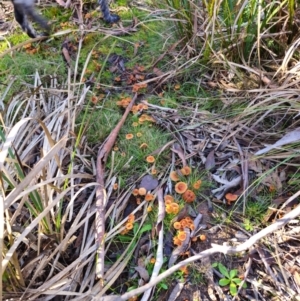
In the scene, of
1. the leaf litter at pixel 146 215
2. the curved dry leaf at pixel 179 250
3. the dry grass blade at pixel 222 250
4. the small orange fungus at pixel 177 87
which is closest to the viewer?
the dry grass blade at pixel 222 250

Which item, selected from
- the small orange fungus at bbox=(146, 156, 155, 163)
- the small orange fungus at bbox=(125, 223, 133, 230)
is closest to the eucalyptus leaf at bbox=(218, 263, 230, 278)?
the small orange fungus at bbox=(125, 223, 133, 230)

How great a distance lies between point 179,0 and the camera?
8.57ft

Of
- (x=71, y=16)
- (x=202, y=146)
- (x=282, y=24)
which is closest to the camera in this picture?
(x=202, y=146)

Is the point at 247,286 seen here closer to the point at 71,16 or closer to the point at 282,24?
the point at 282,24

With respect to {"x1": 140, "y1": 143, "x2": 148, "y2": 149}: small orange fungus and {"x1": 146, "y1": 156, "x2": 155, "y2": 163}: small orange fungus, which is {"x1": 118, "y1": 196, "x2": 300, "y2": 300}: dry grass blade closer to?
{"x1": 146, "y1": 156, "x2": 155, "y2": 163}: small orange fungus

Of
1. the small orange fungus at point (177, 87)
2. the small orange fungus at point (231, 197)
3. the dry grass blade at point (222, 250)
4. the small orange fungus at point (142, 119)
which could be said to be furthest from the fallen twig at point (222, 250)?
the small orange fungus at point (177, 87)

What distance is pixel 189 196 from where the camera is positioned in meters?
1.99

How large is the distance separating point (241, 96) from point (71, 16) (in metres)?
1.67

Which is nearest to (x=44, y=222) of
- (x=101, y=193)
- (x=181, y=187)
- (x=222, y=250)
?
(x=101, y=193)

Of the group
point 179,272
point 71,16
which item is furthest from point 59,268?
point 71,16

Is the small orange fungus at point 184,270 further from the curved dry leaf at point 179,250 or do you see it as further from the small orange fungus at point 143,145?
the small orange fungus at point 143,145

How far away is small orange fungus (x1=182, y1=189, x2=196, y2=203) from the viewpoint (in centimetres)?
199

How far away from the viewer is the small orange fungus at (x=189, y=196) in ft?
6.53

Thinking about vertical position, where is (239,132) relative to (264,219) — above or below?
above
